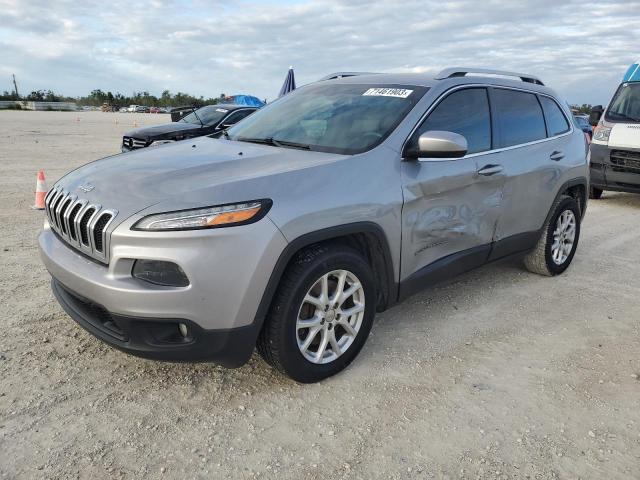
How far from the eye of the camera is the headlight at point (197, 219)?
8.20ft

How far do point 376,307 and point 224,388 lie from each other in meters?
1.04

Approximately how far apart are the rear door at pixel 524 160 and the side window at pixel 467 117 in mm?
141

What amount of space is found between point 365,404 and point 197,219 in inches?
52.3

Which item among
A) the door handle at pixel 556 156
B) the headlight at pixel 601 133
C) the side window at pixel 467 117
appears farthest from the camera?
the headlight at pixel 601 133

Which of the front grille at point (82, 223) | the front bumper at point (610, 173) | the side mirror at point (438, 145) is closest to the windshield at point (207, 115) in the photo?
the front bumper at point (610, 173)

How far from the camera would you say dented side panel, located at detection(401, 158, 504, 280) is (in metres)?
3.32

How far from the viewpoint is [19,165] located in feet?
38.2

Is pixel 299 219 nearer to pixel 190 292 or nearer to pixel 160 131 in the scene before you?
pixel 190 292

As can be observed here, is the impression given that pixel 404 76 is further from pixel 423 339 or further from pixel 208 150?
pixel 423 339

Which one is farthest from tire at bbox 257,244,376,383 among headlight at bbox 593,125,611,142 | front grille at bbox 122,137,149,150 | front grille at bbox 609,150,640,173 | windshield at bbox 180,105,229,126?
windshield at bbox 180,105,229,126

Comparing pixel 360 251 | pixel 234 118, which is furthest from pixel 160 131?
pixel 360 251

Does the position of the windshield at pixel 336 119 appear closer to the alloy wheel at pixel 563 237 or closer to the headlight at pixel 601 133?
the alloy wheel at pixel 563 237

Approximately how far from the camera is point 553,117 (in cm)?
486

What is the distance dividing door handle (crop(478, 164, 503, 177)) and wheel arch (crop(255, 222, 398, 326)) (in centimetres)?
110
